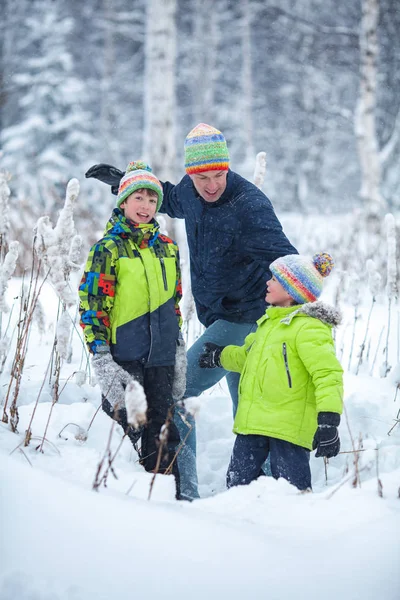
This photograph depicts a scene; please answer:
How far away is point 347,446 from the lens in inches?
118

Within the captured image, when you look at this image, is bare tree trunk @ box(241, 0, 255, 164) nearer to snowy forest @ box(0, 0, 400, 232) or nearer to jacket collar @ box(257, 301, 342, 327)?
snowy forest @ box(0, 0, 400, 232)

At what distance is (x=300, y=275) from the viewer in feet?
7.64

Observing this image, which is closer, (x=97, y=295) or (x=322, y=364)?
(x=322, y=364)

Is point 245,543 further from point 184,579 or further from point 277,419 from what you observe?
point 277,419

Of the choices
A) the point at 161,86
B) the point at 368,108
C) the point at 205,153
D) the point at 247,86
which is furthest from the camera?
the point at 247,86

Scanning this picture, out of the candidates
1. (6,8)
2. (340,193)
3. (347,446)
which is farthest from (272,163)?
(347,446)

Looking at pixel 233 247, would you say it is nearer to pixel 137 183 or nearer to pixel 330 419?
pixel 137 183

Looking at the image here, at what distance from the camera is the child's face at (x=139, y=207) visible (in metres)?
2.49

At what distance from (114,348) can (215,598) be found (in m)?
1.28

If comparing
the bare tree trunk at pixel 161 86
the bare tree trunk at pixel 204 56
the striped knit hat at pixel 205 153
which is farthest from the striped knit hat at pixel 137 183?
the bare tree trunk at pixel 204 56

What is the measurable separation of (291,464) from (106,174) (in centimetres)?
175

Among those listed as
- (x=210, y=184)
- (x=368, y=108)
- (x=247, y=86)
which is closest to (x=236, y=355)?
(x=210, y=184)

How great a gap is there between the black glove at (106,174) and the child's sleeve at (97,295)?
28.4 inches

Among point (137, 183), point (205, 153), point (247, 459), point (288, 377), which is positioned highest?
point (205, 153)
